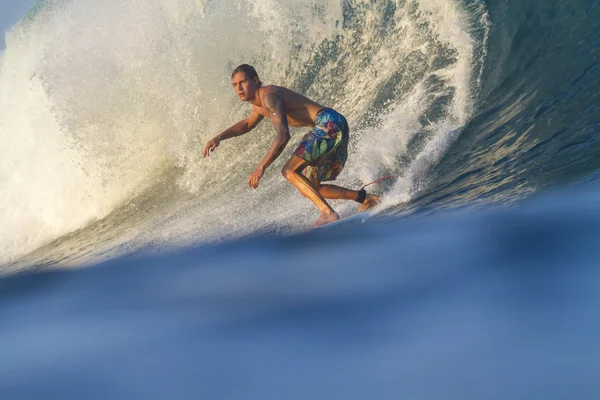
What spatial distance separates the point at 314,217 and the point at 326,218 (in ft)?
0.71

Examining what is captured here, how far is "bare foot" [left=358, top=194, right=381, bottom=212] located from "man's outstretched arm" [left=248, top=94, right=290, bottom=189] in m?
0.68

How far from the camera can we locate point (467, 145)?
16.4ft

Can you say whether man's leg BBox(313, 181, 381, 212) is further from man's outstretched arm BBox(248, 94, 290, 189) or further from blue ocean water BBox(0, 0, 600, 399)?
man's outstretched arm BBox(248, 94, 290, 189)

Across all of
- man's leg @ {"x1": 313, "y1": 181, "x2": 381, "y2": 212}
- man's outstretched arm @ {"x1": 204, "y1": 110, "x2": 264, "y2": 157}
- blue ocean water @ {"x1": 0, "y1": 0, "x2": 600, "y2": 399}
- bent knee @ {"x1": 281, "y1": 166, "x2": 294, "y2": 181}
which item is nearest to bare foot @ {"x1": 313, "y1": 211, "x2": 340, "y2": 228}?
blue ocean water @ {"x1": 0, "y1": 0, "x2": 600, "y2": 399}

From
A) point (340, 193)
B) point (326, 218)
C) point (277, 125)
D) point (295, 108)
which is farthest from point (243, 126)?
point (326, 218)

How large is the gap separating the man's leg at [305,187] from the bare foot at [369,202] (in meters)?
0.21

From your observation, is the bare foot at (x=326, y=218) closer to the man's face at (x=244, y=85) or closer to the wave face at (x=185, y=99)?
the wave face at (x=185, y=99)

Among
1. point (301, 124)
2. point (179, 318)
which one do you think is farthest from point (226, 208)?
point (179, 318)

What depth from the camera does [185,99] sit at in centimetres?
842

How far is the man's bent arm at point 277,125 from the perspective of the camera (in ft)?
14.4

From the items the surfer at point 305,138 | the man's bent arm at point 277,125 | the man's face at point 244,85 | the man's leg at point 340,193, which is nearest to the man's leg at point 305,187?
the surfer at point 305,138

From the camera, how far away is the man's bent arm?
4384 millimetres

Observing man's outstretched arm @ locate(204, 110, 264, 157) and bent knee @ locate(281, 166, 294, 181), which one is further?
man's outstretched arm @ locate(204, 110, 264, 157)

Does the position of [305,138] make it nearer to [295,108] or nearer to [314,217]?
[295,108]
